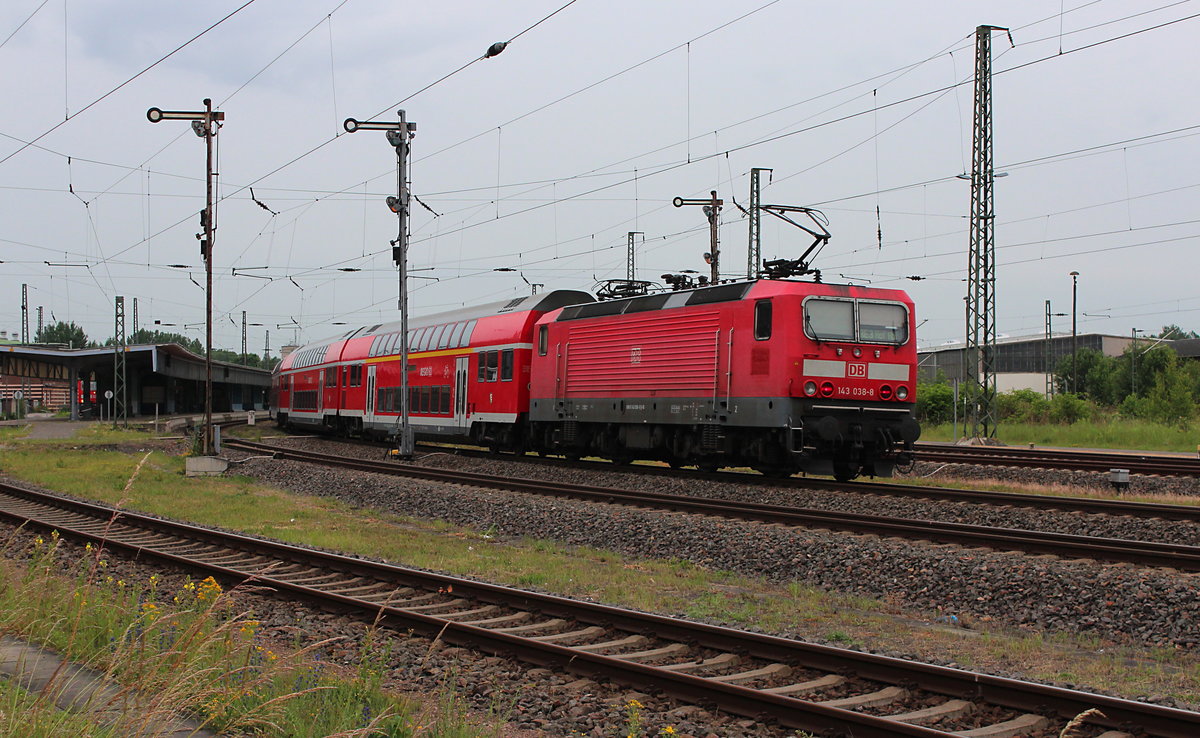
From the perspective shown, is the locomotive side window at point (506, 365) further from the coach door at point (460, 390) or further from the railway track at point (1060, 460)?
the railway track at point (1060, 460)

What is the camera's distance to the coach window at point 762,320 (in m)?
17.7

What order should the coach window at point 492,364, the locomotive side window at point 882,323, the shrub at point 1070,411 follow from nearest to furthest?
the locomotive side window at point 882,323 < the coach window at point 492,364 < the shrub at point 1070,411

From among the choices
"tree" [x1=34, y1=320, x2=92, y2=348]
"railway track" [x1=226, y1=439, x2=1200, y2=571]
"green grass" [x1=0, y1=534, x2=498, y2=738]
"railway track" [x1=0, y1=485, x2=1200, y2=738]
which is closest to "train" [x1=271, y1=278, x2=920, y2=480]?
"railway track" [x1=226, y1=439, x2=1200, y2=571]

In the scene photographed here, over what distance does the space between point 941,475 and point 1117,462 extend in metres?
4.19

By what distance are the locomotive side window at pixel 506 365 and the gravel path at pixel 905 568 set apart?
9106mm

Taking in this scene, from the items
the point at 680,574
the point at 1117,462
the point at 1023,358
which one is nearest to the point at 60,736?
the point at 680,574

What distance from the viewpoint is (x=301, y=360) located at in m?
47.2

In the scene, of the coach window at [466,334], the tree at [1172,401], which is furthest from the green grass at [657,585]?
the tree at [1172,401]

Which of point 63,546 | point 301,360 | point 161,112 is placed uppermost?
point 161,112

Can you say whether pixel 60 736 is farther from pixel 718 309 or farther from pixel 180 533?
pixel 718 309

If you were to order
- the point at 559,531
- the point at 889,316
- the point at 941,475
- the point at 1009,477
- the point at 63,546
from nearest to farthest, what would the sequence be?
the point at 63,546, the point at 559,531, the point at 889,316, the point at 1009,477, the point at 941,475

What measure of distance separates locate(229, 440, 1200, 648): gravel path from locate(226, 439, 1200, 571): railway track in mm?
332

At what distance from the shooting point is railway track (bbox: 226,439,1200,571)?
10836mm

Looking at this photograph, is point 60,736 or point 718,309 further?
point 718,309
